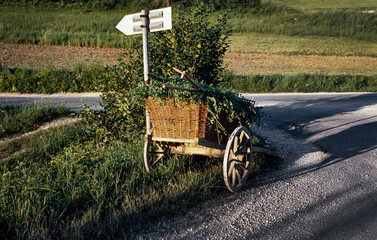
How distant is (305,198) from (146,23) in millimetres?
3201

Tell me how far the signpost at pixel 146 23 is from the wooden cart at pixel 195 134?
1.68ft

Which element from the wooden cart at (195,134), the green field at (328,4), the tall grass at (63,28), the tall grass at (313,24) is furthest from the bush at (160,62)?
the green field at (328,4)

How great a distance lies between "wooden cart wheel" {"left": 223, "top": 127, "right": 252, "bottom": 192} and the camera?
4199 millimetres

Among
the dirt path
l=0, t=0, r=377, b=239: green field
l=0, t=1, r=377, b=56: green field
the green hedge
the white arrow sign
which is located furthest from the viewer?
l=0, t=1, r=377, b=56: green field

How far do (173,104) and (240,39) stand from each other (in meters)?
31.9

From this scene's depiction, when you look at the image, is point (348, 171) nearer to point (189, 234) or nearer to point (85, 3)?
point (189, 234)

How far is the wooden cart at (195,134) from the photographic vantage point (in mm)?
4172

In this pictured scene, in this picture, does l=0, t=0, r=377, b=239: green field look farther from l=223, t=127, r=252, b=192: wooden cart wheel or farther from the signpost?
the signpost

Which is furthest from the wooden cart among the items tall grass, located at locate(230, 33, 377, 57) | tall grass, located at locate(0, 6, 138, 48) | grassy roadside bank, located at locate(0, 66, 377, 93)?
tall grass, located at locate(230, 33, 377, 57)

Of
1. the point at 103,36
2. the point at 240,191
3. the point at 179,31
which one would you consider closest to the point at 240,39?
the point at 103,36

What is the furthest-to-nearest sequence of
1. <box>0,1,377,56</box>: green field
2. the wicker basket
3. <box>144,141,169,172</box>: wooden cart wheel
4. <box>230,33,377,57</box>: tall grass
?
<box>230,33,377,57</box>: tall grass
<box>0,1,377,56</box>: green field
<box>144,141,169,172</box>: wooden cart wheel
the wicker basket

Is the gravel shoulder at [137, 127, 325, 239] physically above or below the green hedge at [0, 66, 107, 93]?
below

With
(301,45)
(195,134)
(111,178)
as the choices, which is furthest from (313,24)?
(111,178)

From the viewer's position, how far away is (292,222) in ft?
12.8
